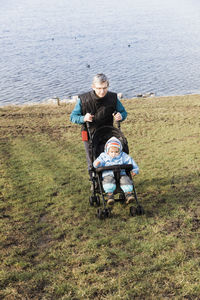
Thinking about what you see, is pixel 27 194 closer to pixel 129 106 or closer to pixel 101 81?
pixel 101 81

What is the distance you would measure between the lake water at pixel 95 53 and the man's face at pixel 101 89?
2545 centimetres

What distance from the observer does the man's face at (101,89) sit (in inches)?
252

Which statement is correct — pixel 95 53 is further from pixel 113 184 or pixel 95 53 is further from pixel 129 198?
pixel 129 198

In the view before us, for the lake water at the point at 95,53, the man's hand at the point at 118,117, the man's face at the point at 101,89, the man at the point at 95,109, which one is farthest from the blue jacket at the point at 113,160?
the lake water at the point at 95,53

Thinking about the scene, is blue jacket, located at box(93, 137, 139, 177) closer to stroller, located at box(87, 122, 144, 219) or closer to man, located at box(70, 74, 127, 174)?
stroller, located at box(87, 122, 144, 219)

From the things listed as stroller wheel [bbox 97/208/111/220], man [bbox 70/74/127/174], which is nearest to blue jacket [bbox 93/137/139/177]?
man [bbox 70/74/127/174]

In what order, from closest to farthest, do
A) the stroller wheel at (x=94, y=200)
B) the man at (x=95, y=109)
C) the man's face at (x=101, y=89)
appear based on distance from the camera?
the man's face at (x=101, y=89) < the man at (x=95, y=109) < the stroller wheel at (x=94, y=200)

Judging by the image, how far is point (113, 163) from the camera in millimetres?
6598

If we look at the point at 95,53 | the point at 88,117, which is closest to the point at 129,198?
the point at 88,117

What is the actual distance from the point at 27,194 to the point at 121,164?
3199 millimetres

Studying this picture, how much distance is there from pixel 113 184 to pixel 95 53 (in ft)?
147

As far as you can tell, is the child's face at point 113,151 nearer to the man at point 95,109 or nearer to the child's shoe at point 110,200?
the man at point 95,109

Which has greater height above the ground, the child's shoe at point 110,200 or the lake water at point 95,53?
the lake water at point 95,53

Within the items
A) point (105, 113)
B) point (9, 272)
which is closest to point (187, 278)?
point (9, 272)
